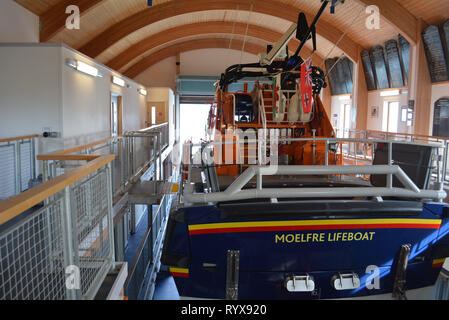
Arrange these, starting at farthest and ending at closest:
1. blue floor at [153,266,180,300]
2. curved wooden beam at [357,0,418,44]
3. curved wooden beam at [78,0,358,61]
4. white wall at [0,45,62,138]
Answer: curved wooden beam at [78,0,358,61] → curved wooden beam at [357,0,418,44] → blue floor at [153,266,180,300] → white wall at [0,45,62,138]

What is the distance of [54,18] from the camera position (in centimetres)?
878

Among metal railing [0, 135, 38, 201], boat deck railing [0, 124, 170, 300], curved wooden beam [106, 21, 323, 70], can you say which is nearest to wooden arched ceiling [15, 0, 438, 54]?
curved wooden beam [106, 21, 323, 70]

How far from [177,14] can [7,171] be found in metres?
9.13

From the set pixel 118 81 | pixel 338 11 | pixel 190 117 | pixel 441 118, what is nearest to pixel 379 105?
pixel 441 118

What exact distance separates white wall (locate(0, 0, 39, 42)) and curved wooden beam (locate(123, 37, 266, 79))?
11524 mm

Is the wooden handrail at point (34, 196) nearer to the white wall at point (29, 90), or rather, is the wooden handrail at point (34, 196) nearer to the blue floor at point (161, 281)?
the white wall at point (29, 90)

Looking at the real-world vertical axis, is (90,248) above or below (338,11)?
below

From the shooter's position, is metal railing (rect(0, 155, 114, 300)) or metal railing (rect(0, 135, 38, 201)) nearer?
metal railing (rect(0, 155, 114, 300))

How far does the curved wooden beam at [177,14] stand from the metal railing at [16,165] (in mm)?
6757

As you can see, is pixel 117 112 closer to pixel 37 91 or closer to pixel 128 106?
pixel 128 106

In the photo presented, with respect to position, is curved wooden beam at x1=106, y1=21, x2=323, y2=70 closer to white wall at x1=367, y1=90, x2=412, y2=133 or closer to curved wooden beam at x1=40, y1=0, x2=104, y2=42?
white wall at x1=367, y1=90, x2=412, y2=133

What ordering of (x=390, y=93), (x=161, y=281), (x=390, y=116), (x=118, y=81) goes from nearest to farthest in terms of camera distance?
(x=161, y=281)
(x=118, y=81)
(x=390, y=93)
(x=390, y=116)

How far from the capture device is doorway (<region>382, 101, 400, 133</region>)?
13.6m

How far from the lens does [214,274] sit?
2984 mm
